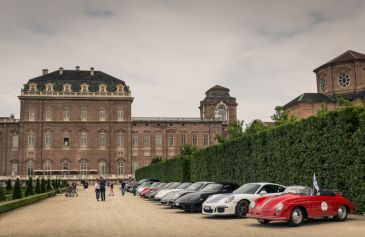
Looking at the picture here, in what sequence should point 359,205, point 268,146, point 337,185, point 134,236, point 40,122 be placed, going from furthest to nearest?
point 40,122, point 268,146, point 337,185, point 359,205, point 134,236

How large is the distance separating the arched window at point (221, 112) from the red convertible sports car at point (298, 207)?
76.0 m

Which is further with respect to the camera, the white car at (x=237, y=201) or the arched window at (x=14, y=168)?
the arched window at (x=14, y=168)

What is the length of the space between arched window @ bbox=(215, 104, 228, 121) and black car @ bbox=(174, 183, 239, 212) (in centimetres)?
7127

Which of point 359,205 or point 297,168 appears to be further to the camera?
point 297,168

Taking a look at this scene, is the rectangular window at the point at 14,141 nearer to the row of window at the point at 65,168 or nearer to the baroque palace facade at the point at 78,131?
the baroque palace facade at the point at 78,131

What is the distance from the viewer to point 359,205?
1425 cm

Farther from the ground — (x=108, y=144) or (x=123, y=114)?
(x=123, y=114)

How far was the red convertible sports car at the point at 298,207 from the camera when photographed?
11.7 m

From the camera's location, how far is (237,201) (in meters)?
14.3

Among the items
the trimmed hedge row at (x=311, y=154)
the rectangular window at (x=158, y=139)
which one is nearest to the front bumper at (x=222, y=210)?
the trimmed hedge row at (x=311, y=154)

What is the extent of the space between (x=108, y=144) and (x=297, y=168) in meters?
64.0

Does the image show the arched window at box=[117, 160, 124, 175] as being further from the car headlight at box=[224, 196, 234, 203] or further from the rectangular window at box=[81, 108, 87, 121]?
the car headlight at box=[224, 196, 234, 203]

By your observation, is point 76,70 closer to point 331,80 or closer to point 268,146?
point 331,80

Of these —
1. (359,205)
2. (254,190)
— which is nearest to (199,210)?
(254,190)
